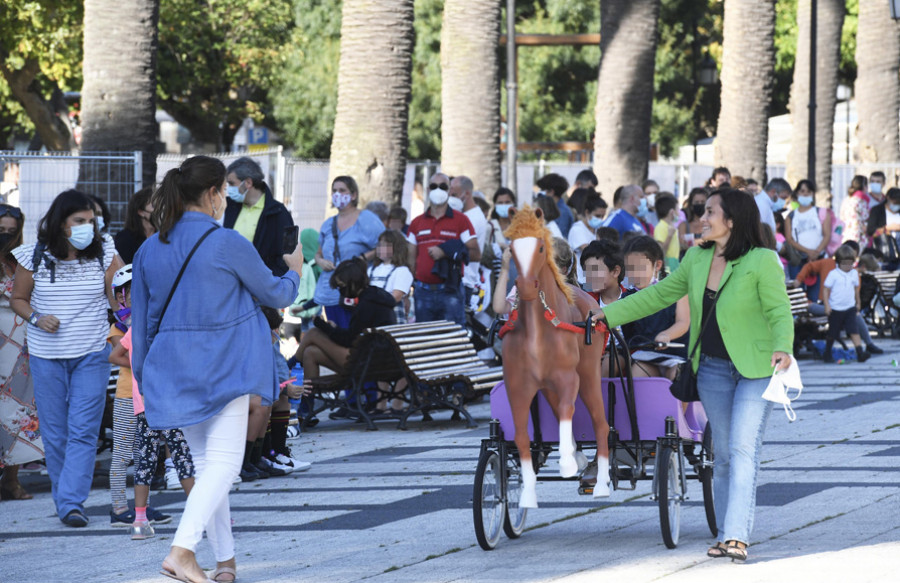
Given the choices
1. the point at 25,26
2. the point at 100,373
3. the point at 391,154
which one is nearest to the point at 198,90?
the point at 25,26

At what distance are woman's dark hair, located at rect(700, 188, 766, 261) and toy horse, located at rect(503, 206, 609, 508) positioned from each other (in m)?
0.83

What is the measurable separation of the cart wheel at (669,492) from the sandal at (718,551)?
0.28 meters

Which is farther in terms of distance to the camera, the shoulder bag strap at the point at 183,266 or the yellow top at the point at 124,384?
the yellow top at the point at 124,384

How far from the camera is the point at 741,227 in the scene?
7.79m

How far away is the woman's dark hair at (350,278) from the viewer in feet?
44.7

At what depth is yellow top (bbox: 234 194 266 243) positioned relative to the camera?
436 inches

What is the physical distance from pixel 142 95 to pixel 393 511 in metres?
7.64

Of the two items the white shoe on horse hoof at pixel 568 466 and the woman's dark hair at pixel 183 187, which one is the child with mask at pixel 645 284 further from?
the woman's dark hair at pixel 183 187

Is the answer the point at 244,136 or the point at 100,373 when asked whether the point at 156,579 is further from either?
the point at 244,136

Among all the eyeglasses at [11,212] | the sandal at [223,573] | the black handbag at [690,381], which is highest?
the eyeglasses at [11,212]

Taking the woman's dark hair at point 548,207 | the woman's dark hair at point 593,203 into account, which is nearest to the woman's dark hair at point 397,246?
the woman's dark hair at point 548,207

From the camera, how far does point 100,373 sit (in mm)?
9719

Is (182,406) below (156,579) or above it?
above

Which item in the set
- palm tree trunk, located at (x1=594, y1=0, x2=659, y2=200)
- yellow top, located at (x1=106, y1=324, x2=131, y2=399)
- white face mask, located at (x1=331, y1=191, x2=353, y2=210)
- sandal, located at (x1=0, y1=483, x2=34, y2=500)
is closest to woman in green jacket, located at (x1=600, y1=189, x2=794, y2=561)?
yellow top, located at (x1=106, y1=324, x2=131, y2=399)
